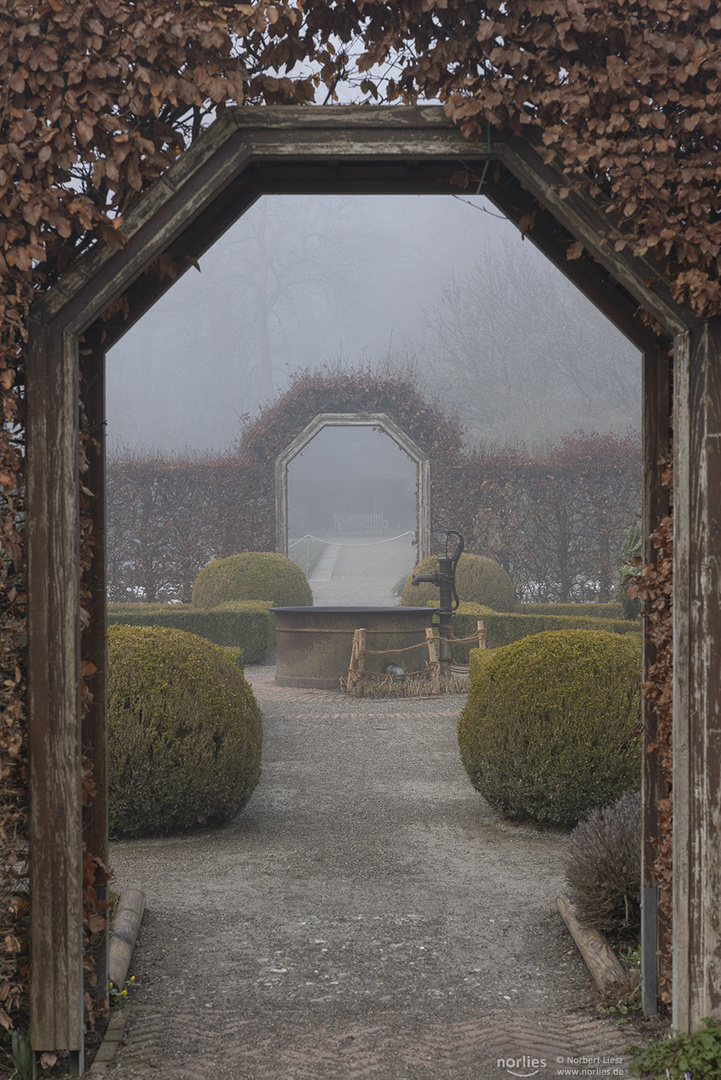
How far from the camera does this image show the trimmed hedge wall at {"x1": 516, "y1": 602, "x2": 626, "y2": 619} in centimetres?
1338

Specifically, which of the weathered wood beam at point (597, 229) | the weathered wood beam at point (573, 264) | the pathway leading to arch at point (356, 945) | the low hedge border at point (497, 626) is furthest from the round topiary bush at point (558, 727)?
the low hedge border at point (497, 626)

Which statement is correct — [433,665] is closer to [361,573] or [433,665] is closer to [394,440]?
[394,440]

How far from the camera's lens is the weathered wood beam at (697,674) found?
2.70 meters

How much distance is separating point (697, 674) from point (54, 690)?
1.88 meters

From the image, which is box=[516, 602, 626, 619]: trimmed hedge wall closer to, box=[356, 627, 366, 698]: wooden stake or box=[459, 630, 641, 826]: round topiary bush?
box=[356, 627, 366, 698]: wooden stake

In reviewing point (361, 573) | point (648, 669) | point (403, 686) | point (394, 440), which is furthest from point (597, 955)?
point (361, 573)

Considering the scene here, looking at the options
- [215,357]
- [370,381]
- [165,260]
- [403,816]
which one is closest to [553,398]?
[370,381]

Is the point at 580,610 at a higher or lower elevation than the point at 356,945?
higher

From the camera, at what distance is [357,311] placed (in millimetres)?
63031

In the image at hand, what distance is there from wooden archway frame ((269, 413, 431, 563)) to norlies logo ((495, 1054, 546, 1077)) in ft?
45.0

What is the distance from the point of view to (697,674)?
2738mm

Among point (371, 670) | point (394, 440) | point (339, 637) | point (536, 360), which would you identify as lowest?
point (371, 670)

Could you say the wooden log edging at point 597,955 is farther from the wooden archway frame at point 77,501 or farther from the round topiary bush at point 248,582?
the round topiary bush at point 248,582

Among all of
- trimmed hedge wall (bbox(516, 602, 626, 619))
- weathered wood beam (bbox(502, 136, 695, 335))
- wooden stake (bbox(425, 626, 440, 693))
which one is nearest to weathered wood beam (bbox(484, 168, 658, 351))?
weathered wood beam (bbox(502, 136, 695, 335))
